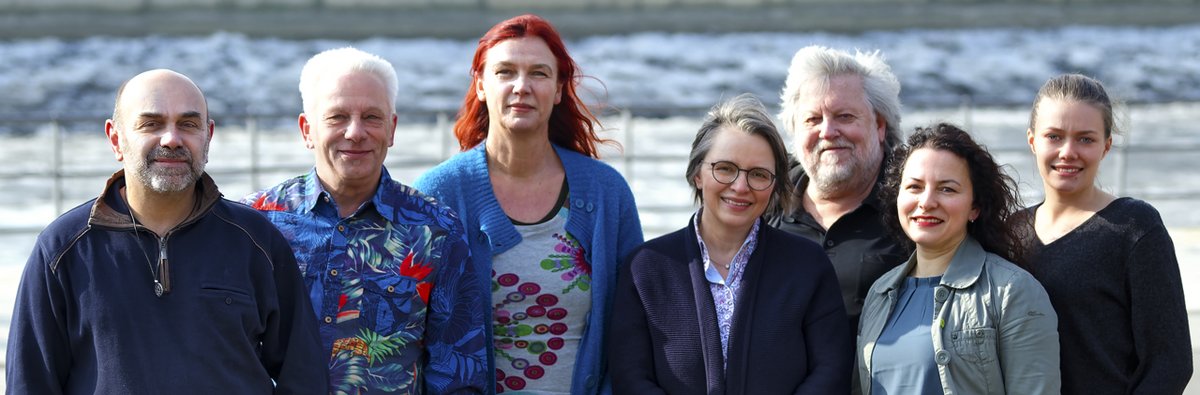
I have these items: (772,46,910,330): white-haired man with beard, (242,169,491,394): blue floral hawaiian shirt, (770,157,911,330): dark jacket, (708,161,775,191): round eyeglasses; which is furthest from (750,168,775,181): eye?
(242,169,491,394): blue floral hawaiian shirt

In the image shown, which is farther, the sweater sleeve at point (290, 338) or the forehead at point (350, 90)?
the forehead at point (350, 90)

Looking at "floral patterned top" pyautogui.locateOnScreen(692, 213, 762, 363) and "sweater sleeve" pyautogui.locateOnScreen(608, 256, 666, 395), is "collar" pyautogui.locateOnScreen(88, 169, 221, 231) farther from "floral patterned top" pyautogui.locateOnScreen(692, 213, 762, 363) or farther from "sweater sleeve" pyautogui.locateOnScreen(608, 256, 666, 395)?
"floral patterned top" pyautogui.locateOnScreen(692, 213, 762, 363)

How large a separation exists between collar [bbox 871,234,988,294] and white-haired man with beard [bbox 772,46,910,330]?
0.76ft

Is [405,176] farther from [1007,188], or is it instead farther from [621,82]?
[621,82]

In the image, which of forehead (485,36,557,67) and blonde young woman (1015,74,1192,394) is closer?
blonde young woman (1015,74,1192,394)

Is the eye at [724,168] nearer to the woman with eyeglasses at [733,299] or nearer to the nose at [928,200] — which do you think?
the woman with eyeglasses at [733,299]

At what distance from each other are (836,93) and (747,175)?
1.54ft

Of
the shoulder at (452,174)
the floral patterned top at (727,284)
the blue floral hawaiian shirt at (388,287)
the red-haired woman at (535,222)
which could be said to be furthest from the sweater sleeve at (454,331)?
the floral patterned top at (727,284)

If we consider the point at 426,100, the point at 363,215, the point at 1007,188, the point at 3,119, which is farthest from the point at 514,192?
the point at 426,100

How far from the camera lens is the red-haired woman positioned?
2512 millimetres

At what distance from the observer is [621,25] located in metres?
23.2

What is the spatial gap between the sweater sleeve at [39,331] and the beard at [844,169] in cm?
151

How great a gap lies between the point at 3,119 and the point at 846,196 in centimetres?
531

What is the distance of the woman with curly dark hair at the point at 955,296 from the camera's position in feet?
7.32
